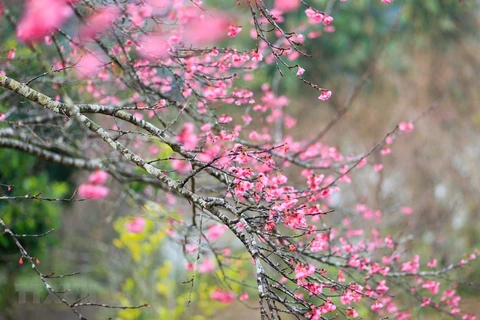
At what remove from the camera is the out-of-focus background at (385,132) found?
26.8 ft

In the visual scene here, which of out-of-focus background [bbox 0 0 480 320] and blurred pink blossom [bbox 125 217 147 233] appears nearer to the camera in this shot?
blurred pink blossom [bbox 125 217 147 233]

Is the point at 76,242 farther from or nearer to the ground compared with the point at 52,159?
Result: farther from the ground

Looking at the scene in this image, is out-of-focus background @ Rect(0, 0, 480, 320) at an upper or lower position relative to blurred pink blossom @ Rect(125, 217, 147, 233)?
upper

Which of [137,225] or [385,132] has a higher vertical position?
[385,132]

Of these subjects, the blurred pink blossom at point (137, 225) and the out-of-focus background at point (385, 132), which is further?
the out-of-focus background at point (385, 132)

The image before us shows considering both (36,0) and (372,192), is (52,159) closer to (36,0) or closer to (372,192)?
(36,0)

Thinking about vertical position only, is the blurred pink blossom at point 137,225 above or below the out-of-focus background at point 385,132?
below

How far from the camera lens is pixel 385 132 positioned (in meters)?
9.10

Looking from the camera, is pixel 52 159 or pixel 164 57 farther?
pixel 52 159

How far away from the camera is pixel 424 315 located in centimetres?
677

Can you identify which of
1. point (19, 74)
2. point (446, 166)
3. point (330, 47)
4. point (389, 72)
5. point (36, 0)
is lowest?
point (36, 0)

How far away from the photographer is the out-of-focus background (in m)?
8.18

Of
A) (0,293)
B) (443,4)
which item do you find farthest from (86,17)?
(443,4)

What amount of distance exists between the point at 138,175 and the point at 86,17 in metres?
1.29
